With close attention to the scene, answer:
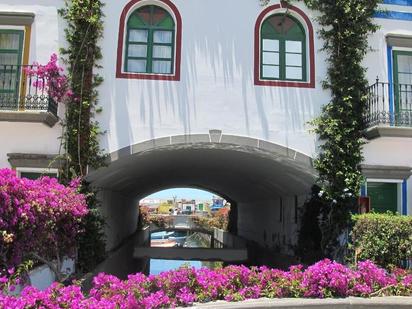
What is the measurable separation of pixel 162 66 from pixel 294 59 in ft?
10.9

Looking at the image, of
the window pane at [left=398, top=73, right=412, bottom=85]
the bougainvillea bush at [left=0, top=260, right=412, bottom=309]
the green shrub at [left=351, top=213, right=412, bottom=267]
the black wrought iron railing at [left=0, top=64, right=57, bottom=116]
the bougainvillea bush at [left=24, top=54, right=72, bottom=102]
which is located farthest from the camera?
the window pane at [left=398, top=73, right=412, bottom=85]

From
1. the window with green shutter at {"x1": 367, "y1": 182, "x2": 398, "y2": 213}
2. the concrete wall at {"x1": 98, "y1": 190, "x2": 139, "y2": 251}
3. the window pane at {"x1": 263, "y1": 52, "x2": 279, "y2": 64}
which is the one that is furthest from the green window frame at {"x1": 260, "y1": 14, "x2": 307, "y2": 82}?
the concrete wall at {"x1": 98, "y1": 190, "x2": 139, "y2": 251}

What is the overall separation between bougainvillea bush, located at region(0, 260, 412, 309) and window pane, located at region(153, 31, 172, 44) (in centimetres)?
665

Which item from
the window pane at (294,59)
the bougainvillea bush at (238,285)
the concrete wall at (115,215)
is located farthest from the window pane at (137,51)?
the bougainvillea bush at (238,285)

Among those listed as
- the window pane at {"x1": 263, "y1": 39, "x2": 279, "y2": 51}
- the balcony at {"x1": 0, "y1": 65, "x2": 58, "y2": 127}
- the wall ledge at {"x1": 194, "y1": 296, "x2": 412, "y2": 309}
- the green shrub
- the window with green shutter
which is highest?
the window pane at {"x1": 263, "y1": 39, "x2": 279, "y2": 51}

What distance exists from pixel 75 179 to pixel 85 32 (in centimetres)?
355

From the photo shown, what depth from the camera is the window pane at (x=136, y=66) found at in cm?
1291

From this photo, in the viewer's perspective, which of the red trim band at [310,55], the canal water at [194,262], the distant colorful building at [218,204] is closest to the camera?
the red trim band at [310,55]

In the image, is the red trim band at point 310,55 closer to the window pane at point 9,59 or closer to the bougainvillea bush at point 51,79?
the bougainvillea bush at point 51,79

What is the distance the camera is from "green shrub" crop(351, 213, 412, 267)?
10.9 meters

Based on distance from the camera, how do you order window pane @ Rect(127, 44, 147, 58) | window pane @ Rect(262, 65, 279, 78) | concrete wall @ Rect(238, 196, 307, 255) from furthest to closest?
concrete wall @ Rect(238, 196, 307, 255) < window pane @ Rect(262, 65, 279, 78) < window pane @ Rect(127, 44, 147, 58)

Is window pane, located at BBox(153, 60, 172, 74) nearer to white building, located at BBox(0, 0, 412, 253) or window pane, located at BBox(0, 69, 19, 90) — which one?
white building, located at BBox(0, 0, 412, 253)

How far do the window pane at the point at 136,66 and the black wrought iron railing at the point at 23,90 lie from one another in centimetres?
199

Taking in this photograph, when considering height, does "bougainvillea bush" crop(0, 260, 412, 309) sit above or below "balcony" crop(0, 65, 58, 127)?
below
